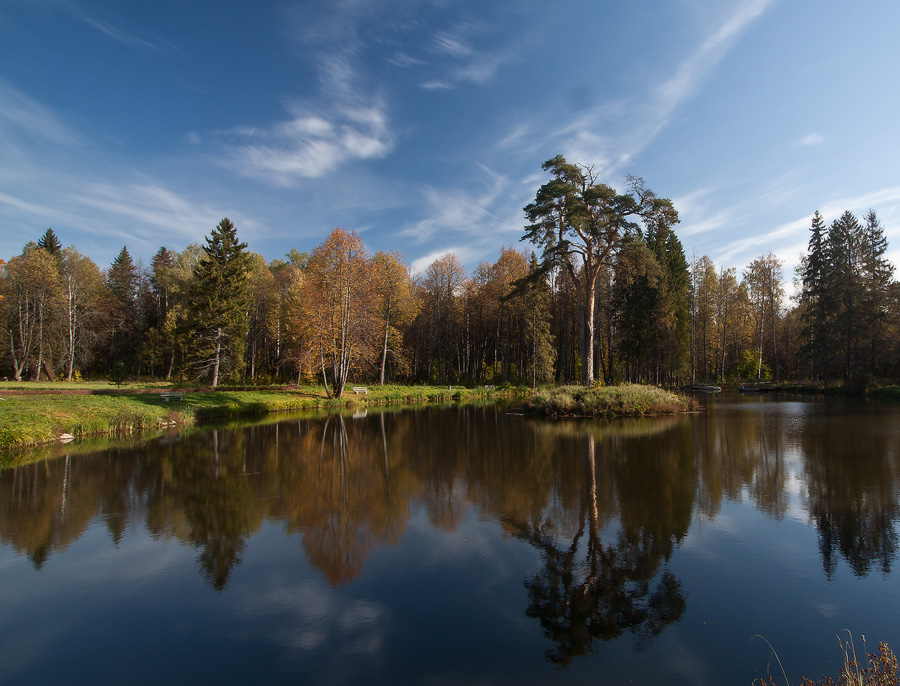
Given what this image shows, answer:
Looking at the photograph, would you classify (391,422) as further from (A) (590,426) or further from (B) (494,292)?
(B) (494,292)

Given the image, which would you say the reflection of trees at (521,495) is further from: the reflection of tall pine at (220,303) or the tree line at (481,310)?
the reflection of tall pine at (220,303)

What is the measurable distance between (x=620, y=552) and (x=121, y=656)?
572cm

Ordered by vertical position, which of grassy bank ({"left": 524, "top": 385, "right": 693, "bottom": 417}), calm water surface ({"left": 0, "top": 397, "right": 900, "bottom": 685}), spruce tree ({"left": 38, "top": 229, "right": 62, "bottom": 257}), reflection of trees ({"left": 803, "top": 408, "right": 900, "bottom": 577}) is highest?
spruce tree ({"left": 38, "top": 229, "right": 62, "bottom": 257})

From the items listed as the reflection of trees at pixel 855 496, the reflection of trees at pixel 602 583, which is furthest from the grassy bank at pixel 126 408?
the reflection of trees at pixel 855 496

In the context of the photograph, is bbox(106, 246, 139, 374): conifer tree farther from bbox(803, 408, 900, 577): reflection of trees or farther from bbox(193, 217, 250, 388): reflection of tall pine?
bbox(803, 408, 900, 577): reflection of trees

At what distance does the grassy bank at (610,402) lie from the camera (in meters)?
22.3

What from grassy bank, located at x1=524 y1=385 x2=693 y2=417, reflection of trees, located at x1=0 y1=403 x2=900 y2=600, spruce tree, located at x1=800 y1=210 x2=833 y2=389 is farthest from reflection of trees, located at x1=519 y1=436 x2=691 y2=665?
spruce tree, located at x1=800 y1=210 x2=833 y2=389

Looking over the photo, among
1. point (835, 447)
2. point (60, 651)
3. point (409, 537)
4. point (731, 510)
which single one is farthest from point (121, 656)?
point (835, 447)

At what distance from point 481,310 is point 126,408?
1403 inches

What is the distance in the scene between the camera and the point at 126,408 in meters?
20.6

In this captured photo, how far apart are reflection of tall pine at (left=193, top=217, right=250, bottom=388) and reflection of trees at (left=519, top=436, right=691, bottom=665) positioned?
33891mm

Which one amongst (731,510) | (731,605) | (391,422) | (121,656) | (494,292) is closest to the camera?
(121,656)

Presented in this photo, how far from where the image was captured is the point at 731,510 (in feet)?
26.2

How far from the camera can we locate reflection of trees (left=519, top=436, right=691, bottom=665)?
4406 mm
